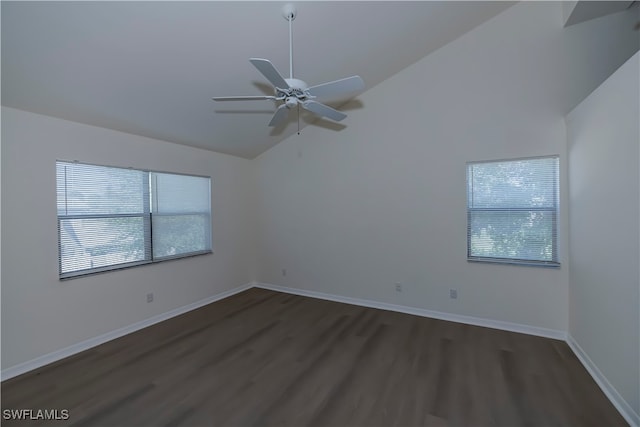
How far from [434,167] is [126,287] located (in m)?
4.15

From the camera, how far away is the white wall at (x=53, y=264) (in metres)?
2.54

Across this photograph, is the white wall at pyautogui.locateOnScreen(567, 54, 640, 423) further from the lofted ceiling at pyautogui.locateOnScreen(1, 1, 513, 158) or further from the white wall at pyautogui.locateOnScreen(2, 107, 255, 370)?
the white wall at pyautogui.locateOnScreen(2, 107, 255, 370)

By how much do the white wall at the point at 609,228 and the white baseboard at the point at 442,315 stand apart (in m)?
0.33

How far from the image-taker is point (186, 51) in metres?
2.54

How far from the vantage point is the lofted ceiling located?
6.74 feet

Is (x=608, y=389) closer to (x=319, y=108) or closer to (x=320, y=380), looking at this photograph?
(x=320, y=380)

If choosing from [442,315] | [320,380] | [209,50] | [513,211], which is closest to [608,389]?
[442,315]

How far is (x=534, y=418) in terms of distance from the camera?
6.57 ft

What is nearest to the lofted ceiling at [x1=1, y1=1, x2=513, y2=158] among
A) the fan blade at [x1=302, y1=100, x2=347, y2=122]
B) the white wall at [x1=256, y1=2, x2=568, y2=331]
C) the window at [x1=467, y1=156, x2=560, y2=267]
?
the white wall at [x1=256, y1=2, x2=568, y2=331]

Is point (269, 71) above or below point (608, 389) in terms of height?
above

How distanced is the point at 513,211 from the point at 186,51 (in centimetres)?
385

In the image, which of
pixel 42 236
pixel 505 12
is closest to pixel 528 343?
pixel 505 12

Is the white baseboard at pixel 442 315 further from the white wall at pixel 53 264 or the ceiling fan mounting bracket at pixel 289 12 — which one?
the ceiling fan mounting bracket at pixel 289 12

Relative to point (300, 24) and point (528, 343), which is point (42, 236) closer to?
point (300, 24)
